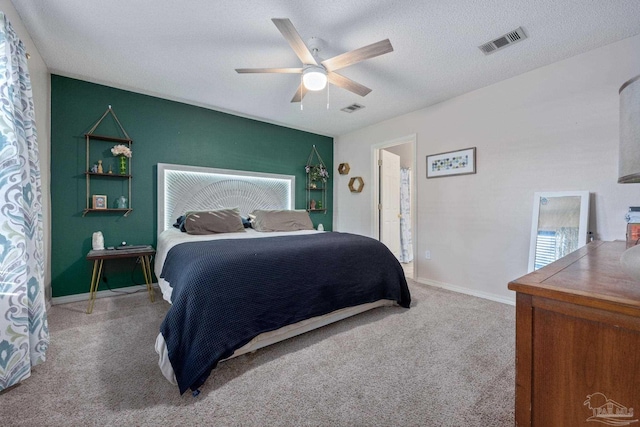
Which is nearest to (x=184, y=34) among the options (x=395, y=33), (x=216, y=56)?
(x=216, y=56)

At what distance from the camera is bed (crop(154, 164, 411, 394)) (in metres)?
1.60

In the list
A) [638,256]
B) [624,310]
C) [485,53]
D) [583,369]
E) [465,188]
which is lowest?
[583,369]

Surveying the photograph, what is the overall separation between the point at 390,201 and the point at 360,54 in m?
3.22

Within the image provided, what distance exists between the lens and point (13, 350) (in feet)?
5.08

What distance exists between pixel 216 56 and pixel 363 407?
3013 millimetres

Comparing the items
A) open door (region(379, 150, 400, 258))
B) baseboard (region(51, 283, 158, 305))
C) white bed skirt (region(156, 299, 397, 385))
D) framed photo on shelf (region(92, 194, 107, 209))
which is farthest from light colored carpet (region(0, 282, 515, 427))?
open door (region(379, 150, 400, 258))

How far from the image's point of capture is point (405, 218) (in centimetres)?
544

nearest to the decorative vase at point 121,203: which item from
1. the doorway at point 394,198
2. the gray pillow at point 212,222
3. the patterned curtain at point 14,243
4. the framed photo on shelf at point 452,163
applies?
the gray pillow at point 212,222

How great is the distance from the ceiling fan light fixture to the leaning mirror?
2.44 meters

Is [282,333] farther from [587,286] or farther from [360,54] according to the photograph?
[360,54]

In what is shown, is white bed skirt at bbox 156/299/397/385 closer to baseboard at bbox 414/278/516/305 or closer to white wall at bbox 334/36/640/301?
baseboard at bbox 414/278/516/305

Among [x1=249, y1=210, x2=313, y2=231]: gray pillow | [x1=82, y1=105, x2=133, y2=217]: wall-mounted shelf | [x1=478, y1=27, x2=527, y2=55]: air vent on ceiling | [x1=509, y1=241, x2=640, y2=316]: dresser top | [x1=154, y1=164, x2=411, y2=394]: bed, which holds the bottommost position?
[x1=154, y1=164, x2=411, y2=394]: bed

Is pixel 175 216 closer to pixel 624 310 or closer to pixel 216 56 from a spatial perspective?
pixel 216 56

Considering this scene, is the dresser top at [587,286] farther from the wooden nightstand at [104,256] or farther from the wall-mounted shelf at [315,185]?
the wall-mounted shelf at [315,185]
